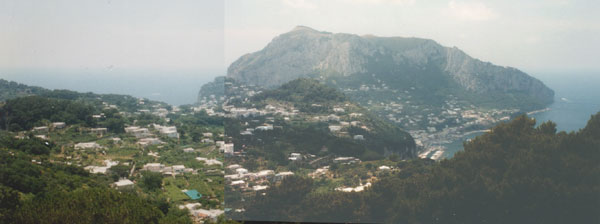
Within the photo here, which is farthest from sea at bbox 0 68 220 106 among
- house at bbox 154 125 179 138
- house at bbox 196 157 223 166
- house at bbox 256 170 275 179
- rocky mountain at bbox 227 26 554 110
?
house at bbox 256 170 275 179

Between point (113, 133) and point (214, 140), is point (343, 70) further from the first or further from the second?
point (113, 133)

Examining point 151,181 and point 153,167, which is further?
A: point 153,167

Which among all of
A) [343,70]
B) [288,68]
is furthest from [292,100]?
[343,70]

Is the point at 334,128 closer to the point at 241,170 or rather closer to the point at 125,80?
the point at 241,170

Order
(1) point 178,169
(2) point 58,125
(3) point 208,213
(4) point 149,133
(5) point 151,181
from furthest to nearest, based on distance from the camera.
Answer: (4) point 149,133, (2) point 58,125, (1) point 178,169, (5) point 151,181, (3) point 208,213

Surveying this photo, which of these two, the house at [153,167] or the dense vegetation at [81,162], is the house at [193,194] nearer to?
the dense vegetation at [81,162]

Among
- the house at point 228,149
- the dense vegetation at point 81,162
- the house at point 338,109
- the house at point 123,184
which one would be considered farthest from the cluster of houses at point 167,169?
the house at point 338,109

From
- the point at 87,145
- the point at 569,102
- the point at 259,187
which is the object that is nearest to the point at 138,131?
the point at 87,145
